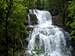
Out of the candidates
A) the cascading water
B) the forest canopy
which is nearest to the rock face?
the forest canopy

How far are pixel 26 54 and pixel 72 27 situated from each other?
3626mm

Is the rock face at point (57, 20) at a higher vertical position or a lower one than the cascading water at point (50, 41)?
higher

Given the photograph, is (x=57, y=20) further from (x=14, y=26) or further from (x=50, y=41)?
(x=14, y=26)

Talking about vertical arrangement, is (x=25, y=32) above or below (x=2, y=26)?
below

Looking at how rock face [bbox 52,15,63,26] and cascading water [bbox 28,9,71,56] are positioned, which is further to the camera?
rock face [bbox 52,15,63,26]

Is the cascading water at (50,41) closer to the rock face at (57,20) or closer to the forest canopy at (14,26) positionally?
the forest canopy at (14,26)

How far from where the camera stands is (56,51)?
13.1 meters

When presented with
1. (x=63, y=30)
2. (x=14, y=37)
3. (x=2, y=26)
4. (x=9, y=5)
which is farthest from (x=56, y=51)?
(x=9, y=5)

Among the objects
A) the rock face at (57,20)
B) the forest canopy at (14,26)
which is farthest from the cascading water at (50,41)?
the rock face at (57,20)

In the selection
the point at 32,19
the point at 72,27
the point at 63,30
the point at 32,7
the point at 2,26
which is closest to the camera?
the point at 2,26

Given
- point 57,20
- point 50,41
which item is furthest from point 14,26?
point 57,20

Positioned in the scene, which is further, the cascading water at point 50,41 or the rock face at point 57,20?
the rock face at point 57,20

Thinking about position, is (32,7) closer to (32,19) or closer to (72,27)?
(32,19)

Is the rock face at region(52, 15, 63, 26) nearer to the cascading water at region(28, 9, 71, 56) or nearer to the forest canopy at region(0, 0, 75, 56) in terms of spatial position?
the forest canopy at region(0, 0, 75, 56)
